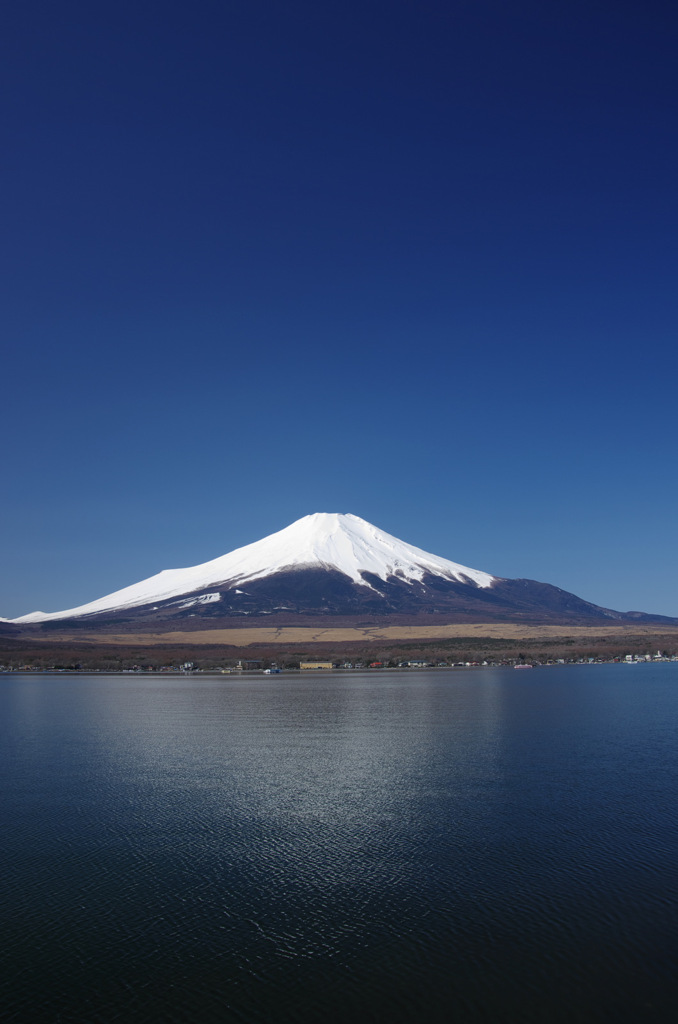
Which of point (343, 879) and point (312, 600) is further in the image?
point (312, 600)

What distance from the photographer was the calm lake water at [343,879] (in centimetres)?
819

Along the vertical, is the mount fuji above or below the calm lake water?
above

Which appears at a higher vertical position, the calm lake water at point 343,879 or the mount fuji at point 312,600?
the mount fuji at point 312,600

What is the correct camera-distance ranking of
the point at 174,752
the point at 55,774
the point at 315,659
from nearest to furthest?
the point at 55,774
the point at 174,752
the point at 315,659

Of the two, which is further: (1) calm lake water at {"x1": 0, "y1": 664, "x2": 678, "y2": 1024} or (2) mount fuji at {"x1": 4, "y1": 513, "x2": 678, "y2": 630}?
(2) mount fuji at {"x1": 4, "y1": 513, "x2": 678, "y2": 630}

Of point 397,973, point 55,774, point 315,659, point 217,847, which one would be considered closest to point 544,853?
point 397,973

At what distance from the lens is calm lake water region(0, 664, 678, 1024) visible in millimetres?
8188

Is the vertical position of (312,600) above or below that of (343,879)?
above

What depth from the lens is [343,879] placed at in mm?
11617

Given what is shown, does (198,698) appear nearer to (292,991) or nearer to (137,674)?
(137,674)

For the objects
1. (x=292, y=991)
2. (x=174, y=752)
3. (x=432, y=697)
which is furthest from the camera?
(x=432, y=697)

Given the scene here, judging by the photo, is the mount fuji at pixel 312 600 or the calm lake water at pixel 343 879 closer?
the calm lake water at pixel 343 879

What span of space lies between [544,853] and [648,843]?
2.14 m

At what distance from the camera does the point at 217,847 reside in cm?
1342
